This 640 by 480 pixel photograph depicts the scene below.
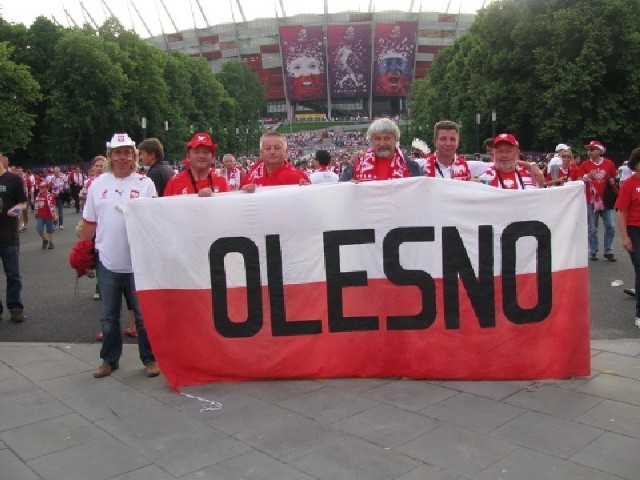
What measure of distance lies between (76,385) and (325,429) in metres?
2.31

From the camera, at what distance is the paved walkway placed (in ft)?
12.5

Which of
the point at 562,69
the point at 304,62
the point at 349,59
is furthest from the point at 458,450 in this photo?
the point at 304,62

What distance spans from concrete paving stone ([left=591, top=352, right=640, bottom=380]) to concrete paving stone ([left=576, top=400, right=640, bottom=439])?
0.73m

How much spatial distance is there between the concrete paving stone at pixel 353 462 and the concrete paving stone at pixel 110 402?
153cm

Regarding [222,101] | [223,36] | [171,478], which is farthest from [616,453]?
[223,36]

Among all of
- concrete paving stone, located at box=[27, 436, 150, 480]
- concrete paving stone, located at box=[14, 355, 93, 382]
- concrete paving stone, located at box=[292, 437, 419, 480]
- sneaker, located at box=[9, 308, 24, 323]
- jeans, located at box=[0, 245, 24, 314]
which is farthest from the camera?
jeans, located at box=[0, 245, 24, 314]

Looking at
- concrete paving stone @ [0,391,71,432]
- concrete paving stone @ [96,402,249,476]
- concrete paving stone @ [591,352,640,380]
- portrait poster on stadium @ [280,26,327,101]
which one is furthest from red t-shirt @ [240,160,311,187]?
portrait poster on stadium @ [280,26,327,101]

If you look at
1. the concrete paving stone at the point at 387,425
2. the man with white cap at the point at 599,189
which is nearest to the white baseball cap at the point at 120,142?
the concrete paving stone at the point at 387,425

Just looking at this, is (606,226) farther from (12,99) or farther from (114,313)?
(12,99)

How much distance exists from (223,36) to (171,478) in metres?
127

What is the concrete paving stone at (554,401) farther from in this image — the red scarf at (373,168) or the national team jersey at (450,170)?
the red scarf at (373,168)

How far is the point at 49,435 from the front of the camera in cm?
442

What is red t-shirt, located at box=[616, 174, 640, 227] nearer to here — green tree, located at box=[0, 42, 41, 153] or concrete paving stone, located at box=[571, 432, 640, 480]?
concrete paving stone, located at box=[571, 432, 640, 480]

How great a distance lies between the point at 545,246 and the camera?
5.16 meters
